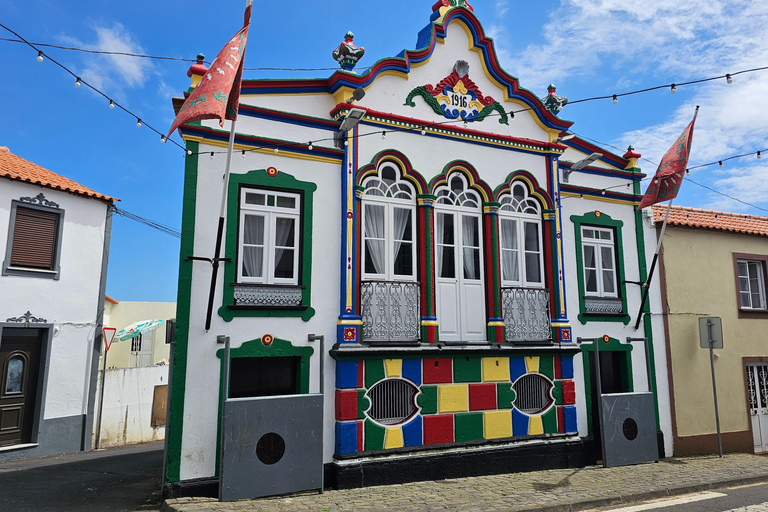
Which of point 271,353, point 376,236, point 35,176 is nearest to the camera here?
point 271,353

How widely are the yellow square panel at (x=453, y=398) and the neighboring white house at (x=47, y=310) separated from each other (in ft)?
29.1

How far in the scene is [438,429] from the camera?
931cm

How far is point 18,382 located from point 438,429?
31.2 feet

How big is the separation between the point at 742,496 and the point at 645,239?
17.9ft

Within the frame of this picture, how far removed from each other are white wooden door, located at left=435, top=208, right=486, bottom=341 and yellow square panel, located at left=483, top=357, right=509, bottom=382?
17.4 inches

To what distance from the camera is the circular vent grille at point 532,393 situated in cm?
1023

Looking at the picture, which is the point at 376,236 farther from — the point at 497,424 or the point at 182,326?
the point at 497,424

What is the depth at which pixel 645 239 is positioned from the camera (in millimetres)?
12227

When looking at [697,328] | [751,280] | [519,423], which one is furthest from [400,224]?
[751,280]

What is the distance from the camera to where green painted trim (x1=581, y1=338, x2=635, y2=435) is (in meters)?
10.9

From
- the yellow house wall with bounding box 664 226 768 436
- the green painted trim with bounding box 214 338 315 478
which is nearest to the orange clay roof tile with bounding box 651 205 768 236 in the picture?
the yellow house wall with bounding box 664 226 768 436

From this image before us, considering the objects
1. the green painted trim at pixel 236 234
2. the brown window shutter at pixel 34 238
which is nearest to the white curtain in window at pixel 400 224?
the green painted trim at pixel 236 234

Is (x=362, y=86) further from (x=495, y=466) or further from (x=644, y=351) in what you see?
(x=644, y=351)

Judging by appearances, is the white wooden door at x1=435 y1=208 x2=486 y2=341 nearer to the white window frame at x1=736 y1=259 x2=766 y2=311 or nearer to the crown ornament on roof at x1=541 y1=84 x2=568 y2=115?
the crown ornament on roof at x1=541 y1=84 x2=568 y2=115
